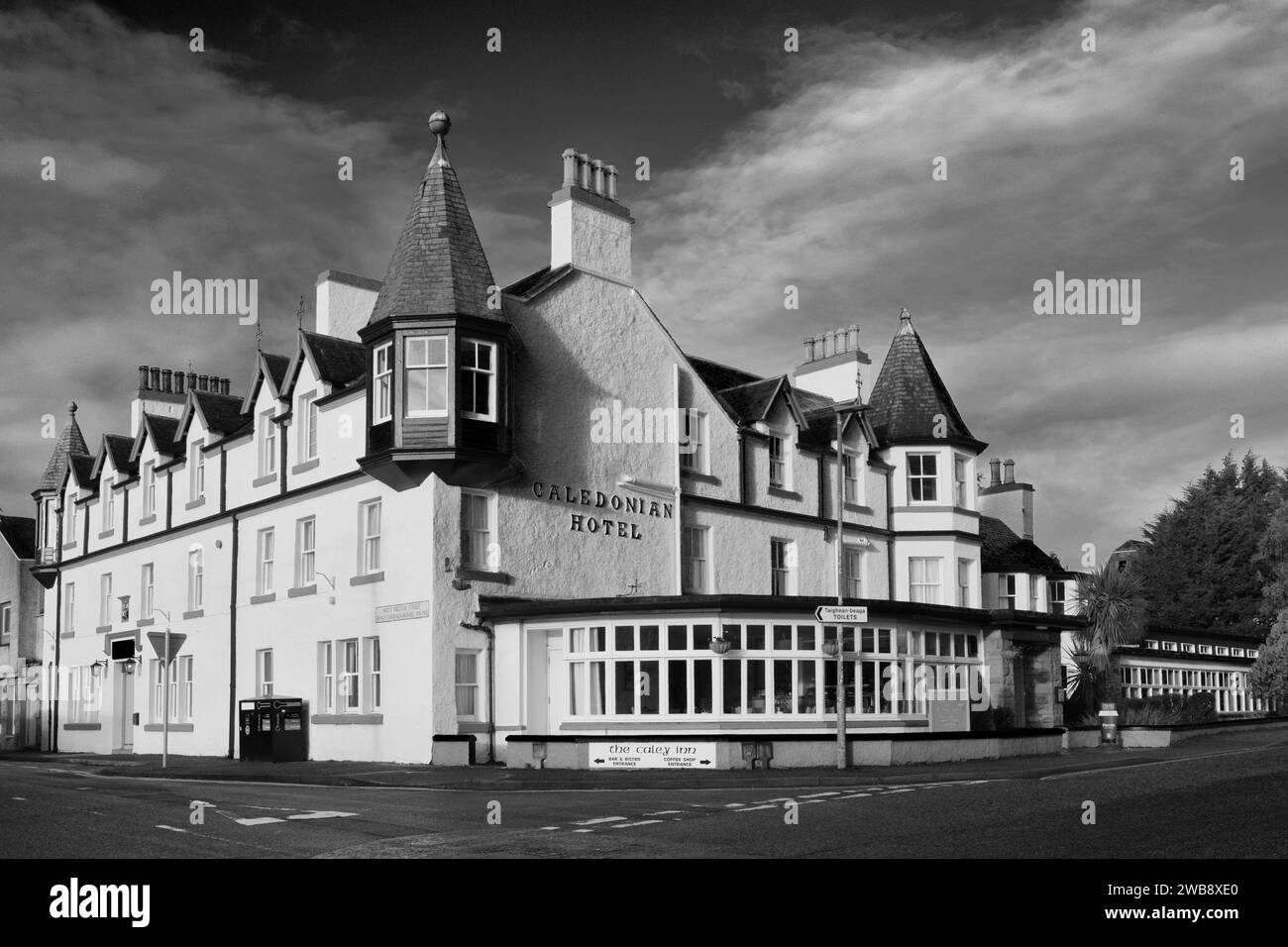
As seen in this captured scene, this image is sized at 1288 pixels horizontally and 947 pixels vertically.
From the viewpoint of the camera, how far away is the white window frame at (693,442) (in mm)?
35188

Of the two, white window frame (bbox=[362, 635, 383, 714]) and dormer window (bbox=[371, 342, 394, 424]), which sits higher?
Answer: dormer window (bbox=[371, 342, 394, 424])

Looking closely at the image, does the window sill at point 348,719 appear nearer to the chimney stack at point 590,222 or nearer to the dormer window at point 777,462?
the chimney stack at point 590,222

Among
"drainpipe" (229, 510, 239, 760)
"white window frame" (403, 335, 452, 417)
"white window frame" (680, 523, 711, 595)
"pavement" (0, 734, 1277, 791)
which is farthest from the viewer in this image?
"white window frame" (680, 523, 711, 595)

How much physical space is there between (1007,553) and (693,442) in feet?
48.4

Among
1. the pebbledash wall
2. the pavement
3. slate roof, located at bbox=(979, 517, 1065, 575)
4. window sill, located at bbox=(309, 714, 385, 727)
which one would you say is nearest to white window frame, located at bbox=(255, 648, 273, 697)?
the pebbledash wall

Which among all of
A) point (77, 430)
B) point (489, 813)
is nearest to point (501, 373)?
point (489, 813)

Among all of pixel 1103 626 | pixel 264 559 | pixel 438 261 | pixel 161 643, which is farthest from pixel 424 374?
pixel 1103 626

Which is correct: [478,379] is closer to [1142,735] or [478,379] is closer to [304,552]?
[304,552]

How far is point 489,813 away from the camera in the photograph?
15633 millimetres

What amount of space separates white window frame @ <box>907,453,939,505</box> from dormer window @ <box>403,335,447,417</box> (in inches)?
691

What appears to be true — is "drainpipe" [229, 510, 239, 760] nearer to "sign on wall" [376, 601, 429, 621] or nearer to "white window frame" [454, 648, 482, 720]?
"sign on wall" [376, 601, 429, 621]

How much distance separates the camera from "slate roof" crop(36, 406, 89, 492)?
49.9 m

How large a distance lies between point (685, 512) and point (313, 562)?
9.27 m
